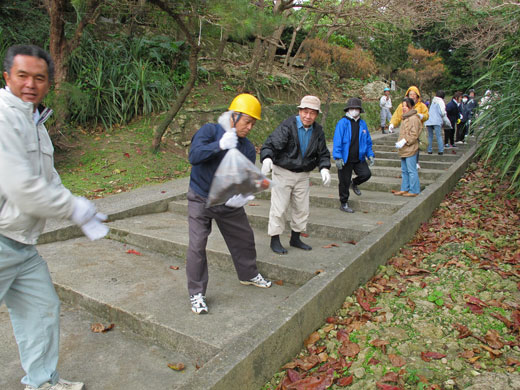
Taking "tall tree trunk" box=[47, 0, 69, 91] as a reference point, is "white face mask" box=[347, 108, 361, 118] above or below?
below

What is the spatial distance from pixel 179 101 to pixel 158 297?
5.67 metres

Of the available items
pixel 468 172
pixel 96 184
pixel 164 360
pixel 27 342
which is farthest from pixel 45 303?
pixel 468 172

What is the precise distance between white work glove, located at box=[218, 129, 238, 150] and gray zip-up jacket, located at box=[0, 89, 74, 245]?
124 cm

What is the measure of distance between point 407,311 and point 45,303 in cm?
285

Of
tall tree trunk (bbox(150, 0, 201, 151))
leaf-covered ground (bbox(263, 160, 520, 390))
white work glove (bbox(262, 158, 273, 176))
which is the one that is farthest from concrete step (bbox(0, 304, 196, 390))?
tall tree trunk (bbox(150, 0, 201, 151))

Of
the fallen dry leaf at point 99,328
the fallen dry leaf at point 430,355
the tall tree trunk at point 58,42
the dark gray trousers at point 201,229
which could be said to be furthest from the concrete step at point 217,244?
the tall tree trunk at point 58,42

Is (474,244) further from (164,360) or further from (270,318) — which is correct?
(164,360)

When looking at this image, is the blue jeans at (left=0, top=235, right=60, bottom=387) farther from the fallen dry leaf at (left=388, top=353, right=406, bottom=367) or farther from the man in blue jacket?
the man in blue jacket

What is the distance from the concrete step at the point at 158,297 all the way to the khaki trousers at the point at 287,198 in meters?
0.76

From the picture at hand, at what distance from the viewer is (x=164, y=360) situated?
277cm

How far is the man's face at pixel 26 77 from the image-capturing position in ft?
6.48

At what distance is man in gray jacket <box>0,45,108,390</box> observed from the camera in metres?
1.82

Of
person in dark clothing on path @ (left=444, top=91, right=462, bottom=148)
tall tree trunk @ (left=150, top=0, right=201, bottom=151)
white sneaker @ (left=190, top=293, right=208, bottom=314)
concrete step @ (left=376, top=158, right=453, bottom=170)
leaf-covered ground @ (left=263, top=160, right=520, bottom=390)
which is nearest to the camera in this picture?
leaf-covered ground @ (left=263, top=160, right=520, bottom=390)

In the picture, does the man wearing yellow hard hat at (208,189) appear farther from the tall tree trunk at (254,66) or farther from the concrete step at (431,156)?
the tall tree trunk at (254,66)
